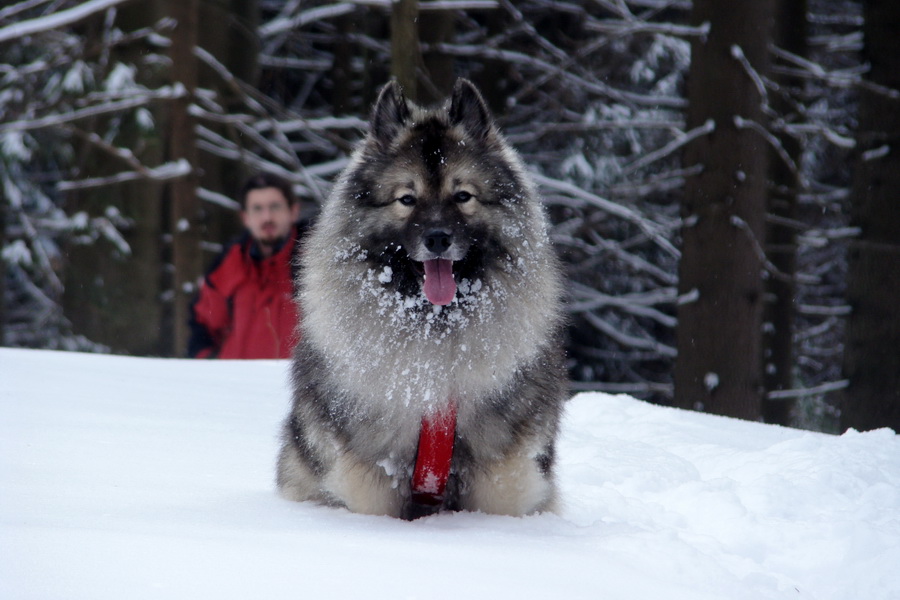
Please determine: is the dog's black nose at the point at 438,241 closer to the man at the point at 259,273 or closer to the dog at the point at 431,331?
the dog at the point at 431,331

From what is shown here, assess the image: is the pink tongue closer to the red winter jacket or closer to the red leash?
the red leash

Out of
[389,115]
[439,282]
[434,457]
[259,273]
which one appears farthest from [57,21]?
[434,457]

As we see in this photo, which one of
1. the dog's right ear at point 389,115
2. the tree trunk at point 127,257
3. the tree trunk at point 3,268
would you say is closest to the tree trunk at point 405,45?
the tree trunk at point 127,257

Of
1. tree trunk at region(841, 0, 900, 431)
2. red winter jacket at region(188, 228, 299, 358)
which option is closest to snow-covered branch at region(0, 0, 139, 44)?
red winter jacket at region(188, 228, 299, 358)

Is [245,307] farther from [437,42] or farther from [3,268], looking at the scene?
[3,268]

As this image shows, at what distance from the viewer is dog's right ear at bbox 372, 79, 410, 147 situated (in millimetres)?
3162

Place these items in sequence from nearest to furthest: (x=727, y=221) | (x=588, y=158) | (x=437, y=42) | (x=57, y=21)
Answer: (x=727, y=221)
(x=57, y=21)
(x=437, y=42)
(x=588, y=158)

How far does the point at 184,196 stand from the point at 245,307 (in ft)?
10.3

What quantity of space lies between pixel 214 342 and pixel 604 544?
16.0ft

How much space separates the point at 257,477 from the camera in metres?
3.53

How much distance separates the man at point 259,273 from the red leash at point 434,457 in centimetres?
309

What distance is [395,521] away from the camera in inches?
111

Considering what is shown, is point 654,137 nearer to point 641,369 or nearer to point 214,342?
point 641,369

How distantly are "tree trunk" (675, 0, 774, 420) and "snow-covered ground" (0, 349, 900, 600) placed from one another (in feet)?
6.44
